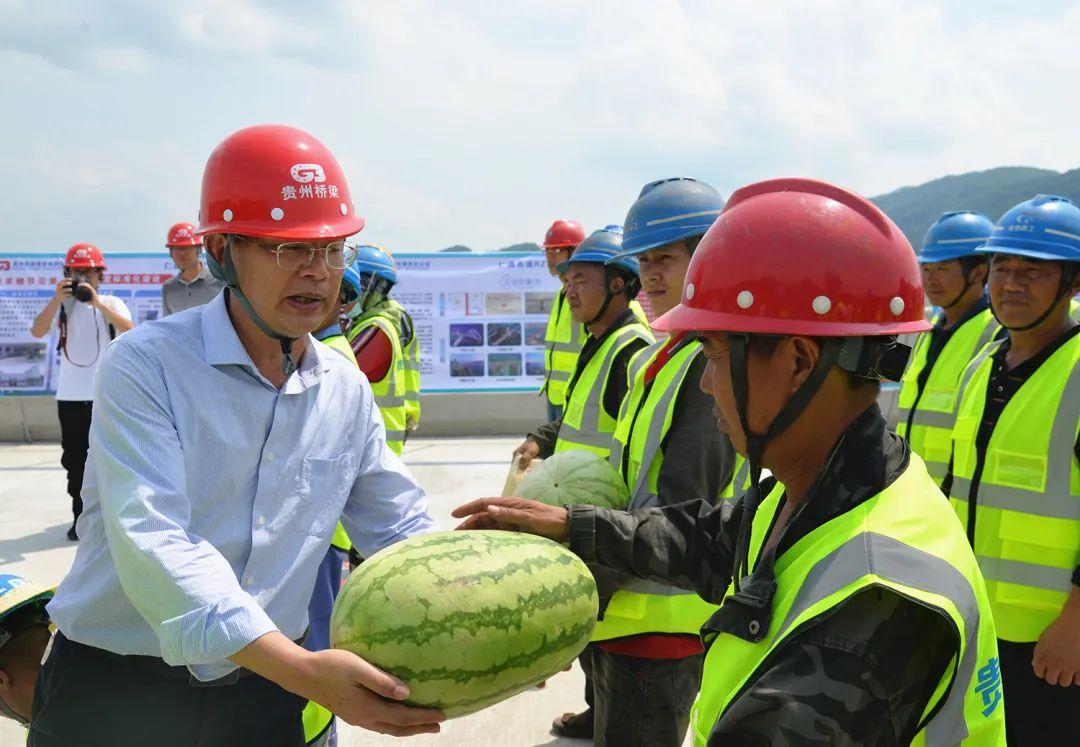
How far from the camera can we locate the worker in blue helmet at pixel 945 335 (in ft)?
16.4

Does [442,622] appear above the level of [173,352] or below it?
below

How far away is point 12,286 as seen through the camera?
39.3ft

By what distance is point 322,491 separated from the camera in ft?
7.63

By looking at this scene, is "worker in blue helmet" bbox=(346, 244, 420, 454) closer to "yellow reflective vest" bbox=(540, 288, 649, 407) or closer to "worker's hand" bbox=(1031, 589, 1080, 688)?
"yellow reflective vest" bbox=(540, 288, 649, 407)

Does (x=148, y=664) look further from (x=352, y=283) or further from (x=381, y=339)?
(x=352, y=283)

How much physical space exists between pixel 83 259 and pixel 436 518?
4.40 meters

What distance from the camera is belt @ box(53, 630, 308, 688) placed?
211 cm

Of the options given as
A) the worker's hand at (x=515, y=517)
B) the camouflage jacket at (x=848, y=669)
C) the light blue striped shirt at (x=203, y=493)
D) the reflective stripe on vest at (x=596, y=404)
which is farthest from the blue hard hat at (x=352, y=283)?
the camouflage jacket at (x=848, y=669)

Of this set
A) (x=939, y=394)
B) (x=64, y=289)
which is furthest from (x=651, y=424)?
(x=64, y=289)

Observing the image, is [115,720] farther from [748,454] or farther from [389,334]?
[389,334]

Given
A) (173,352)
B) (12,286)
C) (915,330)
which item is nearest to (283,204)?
(173,352)

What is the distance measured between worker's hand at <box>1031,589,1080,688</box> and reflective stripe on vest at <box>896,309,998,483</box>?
1563 mm

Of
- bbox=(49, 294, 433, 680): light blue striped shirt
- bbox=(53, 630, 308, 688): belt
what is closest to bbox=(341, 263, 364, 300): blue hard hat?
bbox=(49, 294, 433, 680): light blue striped shirt

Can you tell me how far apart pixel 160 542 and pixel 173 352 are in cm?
50
